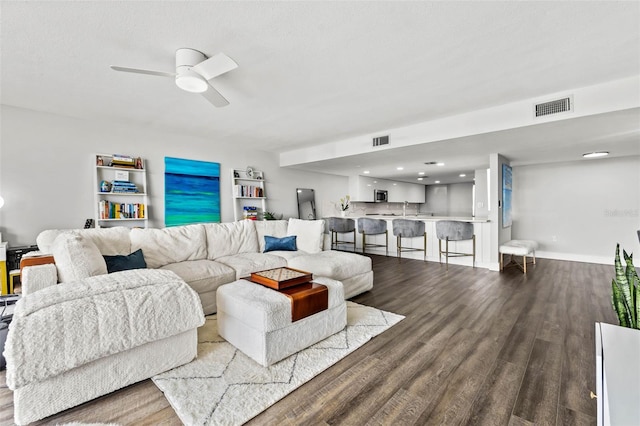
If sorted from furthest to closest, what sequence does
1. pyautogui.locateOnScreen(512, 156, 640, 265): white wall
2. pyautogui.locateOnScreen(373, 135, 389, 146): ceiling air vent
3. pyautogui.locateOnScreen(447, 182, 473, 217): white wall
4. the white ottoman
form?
pyautogui.locateOnScreen(447, 182, 473, 217): white wall
pyautogui.locateOnScreen(512, 156, 640, 265): white wall
pyautogui.locateOnScreen(373, 135, 389, 146): ceiling air vent
the white ottoman

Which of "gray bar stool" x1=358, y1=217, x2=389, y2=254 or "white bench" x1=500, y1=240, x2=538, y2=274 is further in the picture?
"gray bar stool" x1=358, y1=217, x2=389, y2=254

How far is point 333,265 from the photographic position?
3.24 meters

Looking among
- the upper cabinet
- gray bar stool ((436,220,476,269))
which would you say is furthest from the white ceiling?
the upper cabinet

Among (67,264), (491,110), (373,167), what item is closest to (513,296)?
(491,110)

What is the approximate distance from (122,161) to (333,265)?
139 inches

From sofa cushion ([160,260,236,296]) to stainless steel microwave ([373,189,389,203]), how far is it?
20.1 ft

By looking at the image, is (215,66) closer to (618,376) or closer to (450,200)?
(618,376)

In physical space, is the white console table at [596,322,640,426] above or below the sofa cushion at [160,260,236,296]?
above

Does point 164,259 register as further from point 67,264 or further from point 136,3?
point 136,3

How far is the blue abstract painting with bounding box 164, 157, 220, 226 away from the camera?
4.78 m

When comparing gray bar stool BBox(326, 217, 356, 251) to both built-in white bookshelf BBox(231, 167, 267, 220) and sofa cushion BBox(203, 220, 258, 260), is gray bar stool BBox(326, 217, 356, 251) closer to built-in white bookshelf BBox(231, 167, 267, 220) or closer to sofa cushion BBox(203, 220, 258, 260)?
built-in white bookshelf BBox(231, 167, 267, 220)

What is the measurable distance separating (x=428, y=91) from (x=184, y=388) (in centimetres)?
337

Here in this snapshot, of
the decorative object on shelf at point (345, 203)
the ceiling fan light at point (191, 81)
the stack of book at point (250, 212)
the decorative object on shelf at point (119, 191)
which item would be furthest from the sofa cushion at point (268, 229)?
the decorative object on shelf at point (345, 203)

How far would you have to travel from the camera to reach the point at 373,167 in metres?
6.74
